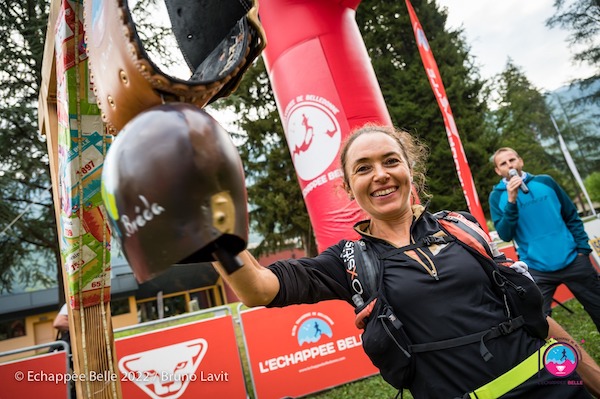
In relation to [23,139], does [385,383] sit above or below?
below

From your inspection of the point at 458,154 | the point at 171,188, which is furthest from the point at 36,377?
the point at 458,154

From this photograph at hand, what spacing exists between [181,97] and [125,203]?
23 centimetres

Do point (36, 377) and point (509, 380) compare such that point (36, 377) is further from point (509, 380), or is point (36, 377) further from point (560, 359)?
point (560, 359)

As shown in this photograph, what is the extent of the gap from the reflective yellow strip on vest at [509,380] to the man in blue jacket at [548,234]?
2.30m

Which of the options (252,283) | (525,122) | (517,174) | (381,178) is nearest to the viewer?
(252,283)

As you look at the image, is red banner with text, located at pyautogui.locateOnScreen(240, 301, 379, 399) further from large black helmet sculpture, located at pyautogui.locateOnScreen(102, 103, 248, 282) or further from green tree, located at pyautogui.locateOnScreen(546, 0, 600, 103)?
green tree, located at pyautogui.locateOnScreen(546, 0, 600, 103)

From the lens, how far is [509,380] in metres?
1.16

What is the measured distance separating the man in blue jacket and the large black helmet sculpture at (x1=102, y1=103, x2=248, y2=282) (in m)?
3.31

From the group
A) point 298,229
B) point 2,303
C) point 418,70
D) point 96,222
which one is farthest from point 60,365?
point 2,303

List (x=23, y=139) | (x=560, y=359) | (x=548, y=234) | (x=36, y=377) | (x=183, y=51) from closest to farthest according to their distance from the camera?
1. (x=183, y=51)
2. (x=560, y=359)
3. (x=548, y=234)
4. (x=36, y=377)
5. (x=23, y=139)

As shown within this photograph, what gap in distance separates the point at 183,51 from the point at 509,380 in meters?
1.30

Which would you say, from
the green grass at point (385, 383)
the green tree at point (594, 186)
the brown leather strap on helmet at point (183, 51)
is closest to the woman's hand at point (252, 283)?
the brown leather strap on helmet at point (183, 51)

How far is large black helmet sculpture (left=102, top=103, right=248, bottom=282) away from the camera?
0.57 metres

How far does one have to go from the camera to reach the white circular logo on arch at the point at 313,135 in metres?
4.35
